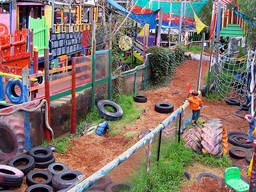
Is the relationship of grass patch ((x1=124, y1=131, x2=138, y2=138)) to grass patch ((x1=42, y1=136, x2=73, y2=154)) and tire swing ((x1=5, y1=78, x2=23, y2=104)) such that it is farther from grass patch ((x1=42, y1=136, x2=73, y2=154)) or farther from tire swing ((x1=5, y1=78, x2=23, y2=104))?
tire swing ((x1=5, y1=78, x2=23, y2=104))

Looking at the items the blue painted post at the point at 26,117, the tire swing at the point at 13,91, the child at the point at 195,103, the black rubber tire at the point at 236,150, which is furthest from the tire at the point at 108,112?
the black rubber tire at the point at 236,150

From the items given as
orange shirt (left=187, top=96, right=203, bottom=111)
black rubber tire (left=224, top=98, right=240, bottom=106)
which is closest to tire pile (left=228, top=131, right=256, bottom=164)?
orange shirt (left=187, top=96, right=203, bottom=111)

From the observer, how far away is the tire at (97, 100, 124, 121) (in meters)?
9.84

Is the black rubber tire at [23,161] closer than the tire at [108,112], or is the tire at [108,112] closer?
the black rubber tire at [23,161]

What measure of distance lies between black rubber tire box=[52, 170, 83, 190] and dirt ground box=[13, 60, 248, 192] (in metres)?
0.42

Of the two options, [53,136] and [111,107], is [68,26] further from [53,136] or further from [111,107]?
[53,136]

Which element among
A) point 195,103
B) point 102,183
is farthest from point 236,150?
point 102,183

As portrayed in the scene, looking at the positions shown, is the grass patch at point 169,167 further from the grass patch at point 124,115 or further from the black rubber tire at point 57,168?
the grass patch at point 124,115

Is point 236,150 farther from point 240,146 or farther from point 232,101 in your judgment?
point 232,101

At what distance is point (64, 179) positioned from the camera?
626cm

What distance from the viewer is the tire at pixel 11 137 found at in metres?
6.45

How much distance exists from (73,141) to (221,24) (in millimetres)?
9747

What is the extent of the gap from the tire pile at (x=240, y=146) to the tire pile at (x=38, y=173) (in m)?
4.32

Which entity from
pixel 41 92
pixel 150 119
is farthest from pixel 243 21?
pixel 41 92
